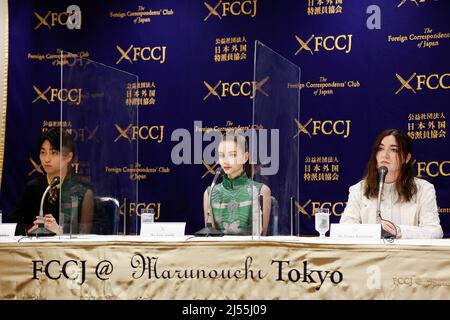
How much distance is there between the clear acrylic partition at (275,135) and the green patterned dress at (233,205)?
21 centimetres

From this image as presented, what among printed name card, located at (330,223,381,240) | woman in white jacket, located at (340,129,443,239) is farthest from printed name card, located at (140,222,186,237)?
woman in white jacket, located at (340,129,443,239)

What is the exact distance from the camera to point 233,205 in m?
4.21

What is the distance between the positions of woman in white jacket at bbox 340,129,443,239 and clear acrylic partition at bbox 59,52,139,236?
5.00 ft

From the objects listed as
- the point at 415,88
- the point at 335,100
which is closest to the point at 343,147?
the point at 335,100

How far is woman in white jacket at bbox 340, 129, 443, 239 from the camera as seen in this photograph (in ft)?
13.3

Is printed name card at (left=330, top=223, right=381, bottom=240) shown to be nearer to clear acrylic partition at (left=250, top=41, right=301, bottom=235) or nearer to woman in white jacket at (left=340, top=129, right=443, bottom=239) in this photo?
clear acrylic partition at (left=250, top=41, right=301, bottom=235)

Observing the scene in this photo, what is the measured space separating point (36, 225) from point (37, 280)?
53cm

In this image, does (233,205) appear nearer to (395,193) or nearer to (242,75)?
(395,193)

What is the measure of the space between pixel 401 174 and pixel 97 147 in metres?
1.97

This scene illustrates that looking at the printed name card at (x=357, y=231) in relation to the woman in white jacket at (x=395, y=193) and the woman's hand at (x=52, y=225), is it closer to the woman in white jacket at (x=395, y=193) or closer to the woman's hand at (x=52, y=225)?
the woman in white jacket at (x=395, y=193)

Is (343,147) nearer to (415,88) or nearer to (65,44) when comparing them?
(415,88)

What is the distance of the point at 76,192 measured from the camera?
4.16 meters
